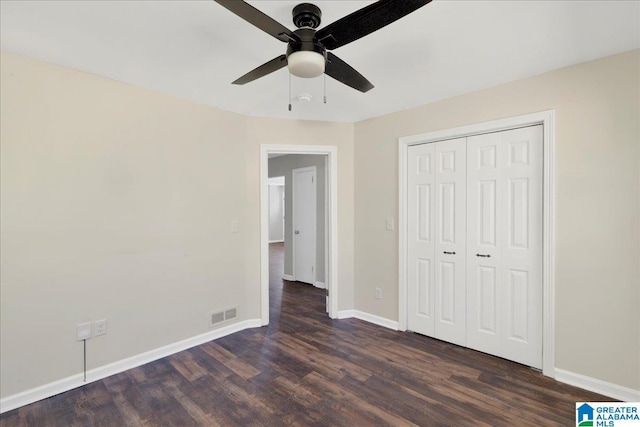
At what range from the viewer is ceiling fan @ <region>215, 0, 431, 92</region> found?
1.21 m

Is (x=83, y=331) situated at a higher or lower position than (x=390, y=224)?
lower

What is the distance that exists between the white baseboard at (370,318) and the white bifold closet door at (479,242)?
0.19 metres

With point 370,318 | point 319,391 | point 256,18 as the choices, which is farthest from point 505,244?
point 256,18

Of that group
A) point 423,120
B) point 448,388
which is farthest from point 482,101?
point 448,388

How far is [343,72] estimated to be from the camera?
1756 millimetres

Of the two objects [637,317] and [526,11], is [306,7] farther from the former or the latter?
[637,317]

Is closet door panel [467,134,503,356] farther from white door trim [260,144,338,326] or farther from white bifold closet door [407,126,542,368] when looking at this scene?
white door trim [260,144,338,326]

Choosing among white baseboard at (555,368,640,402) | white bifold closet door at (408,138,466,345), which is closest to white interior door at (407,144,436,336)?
white bifold closet door at (408,138,466,345)

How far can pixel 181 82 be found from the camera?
8.13ft

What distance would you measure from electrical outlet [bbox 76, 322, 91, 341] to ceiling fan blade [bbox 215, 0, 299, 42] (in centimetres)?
249

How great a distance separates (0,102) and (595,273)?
4.31 m

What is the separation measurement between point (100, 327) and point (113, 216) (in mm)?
892

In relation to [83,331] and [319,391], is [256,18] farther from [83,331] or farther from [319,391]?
[83,331]

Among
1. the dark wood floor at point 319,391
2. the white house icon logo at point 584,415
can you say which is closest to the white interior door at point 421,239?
the dark wood floor at point 319,391
